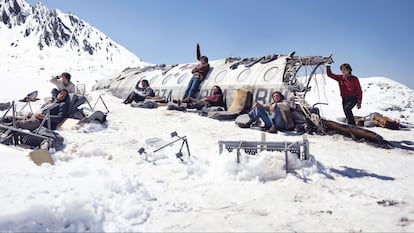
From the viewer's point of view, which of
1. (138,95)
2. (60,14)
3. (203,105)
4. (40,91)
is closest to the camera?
(203,105)

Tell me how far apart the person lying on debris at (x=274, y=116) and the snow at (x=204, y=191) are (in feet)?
6.33

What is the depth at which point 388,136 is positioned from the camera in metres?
9.38

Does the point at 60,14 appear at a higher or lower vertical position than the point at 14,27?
higher

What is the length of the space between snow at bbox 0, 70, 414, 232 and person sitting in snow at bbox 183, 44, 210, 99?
685 centimetres

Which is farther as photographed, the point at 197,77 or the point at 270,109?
the point at 197,77

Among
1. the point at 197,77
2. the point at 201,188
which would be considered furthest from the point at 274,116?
the point at 197,77

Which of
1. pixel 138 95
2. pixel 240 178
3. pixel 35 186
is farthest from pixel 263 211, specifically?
pixel 138 95

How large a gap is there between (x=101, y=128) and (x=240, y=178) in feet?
17.5

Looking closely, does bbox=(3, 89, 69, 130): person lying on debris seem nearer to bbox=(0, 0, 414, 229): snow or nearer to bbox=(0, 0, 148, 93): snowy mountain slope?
bbox=(0, 0, 414, 229): snow

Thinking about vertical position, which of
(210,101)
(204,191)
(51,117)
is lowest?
(204,191)

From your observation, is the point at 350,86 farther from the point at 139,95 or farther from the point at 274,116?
the point at 139,95

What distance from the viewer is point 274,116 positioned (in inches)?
361

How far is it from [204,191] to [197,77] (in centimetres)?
1011

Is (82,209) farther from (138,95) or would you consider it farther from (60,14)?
(60,14)
